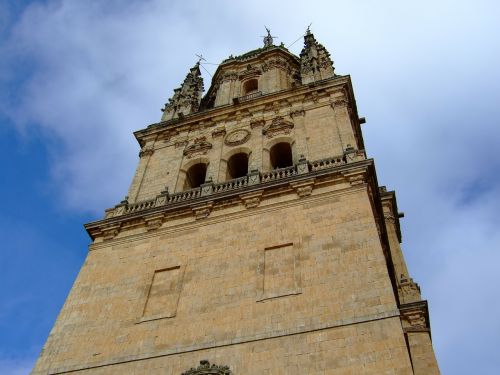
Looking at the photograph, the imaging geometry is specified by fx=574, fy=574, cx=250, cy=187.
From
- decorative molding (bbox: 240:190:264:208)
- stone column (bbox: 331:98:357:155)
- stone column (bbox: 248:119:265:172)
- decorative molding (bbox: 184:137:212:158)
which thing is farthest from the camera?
decorative molding (bbox: 184:137:212:158)

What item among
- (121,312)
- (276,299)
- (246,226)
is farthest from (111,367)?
(246,226)

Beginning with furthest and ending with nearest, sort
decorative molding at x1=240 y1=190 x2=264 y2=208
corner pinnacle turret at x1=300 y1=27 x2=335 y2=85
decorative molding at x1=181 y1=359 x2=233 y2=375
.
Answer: corner pinnacle turret at x1=300 y1=27 x2=335 y2=85 → decorative molding at x1=240 y1=190 x2=264 y2=208 → decorative molding at x1=181 y1=359 x2=233 y2=375

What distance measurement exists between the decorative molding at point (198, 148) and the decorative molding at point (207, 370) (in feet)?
37.6

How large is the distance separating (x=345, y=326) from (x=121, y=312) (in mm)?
6489

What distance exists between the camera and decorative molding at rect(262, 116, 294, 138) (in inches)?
894

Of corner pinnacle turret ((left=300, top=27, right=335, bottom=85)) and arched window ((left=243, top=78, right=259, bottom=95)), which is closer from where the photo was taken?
corner pinnacle turret ((left=300, top=27, right=335, bottom=85))

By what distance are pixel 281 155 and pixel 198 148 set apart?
11.4 feet

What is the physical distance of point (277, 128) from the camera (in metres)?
22.9

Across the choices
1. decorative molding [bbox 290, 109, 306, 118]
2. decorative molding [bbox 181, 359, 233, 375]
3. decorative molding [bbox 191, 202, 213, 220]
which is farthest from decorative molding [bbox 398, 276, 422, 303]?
decorative molding [bbox 181, 359, 233, 375]

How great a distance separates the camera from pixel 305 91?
24.1 meters

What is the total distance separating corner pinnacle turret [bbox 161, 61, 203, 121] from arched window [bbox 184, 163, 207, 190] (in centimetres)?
347

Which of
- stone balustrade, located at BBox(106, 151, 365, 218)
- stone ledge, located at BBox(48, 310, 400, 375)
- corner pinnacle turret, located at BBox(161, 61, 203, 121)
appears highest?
corner pinnacle turret, located at BBox(161, 61, 203, 121)

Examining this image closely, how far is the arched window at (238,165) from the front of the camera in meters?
22.8

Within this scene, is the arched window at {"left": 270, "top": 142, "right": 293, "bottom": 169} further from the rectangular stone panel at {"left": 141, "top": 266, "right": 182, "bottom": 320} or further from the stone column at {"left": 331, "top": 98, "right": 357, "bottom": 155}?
the rectangular stone panel at {"left": 141, "top": 266, "right": 182, "bottom": 320}
